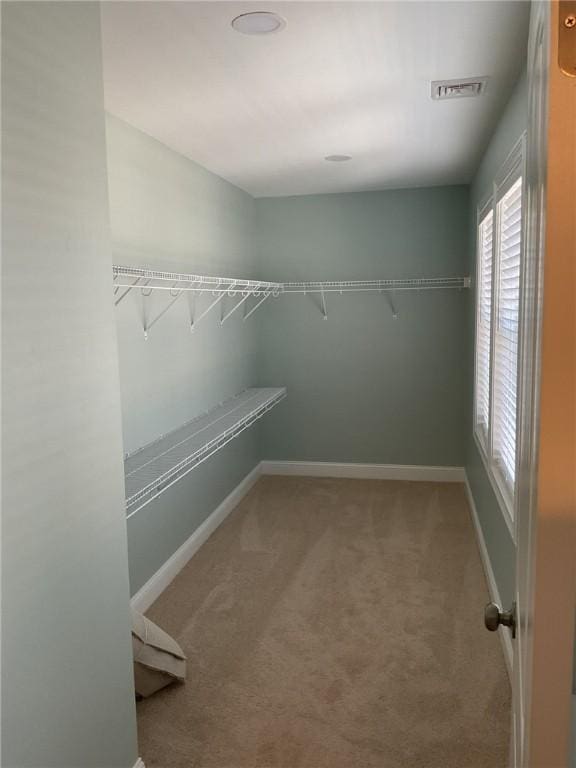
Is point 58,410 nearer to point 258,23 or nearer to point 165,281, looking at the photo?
point 258,23

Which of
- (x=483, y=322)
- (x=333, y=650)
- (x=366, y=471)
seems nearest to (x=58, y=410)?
(x=333, y=650)

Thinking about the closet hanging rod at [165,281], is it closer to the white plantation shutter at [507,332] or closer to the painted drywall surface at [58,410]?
the painted drywall surface at [58,410]

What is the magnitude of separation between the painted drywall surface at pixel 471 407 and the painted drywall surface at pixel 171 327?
161 centimetres

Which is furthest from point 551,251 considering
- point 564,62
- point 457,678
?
point 457,678

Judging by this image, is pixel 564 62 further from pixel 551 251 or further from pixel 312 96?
pixel 312 96

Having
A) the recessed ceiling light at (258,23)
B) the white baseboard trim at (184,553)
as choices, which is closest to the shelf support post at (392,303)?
the white baseboard trim at (184,553)

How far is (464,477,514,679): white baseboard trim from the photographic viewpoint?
2457 millimetres

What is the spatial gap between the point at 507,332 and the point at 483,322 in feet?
3.22

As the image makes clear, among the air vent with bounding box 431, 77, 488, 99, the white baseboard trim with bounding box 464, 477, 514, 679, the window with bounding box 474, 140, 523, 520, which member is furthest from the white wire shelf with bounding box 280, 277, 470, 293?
the air vent with bounding box 431, 77, 488, 99

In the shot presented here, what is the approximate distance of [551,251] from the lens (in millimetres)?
596

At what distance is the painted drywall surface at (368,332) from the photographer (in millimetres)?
4645

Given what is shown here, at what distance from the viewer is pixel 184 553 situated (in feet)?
11.5

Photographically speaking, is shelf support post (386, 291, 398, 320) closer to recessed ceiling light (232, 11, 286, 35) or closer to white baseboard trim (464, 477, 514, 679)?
white baseboard trim (464, 477, 514, 679)

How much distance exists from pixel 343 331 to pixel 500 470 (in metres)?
2.28
